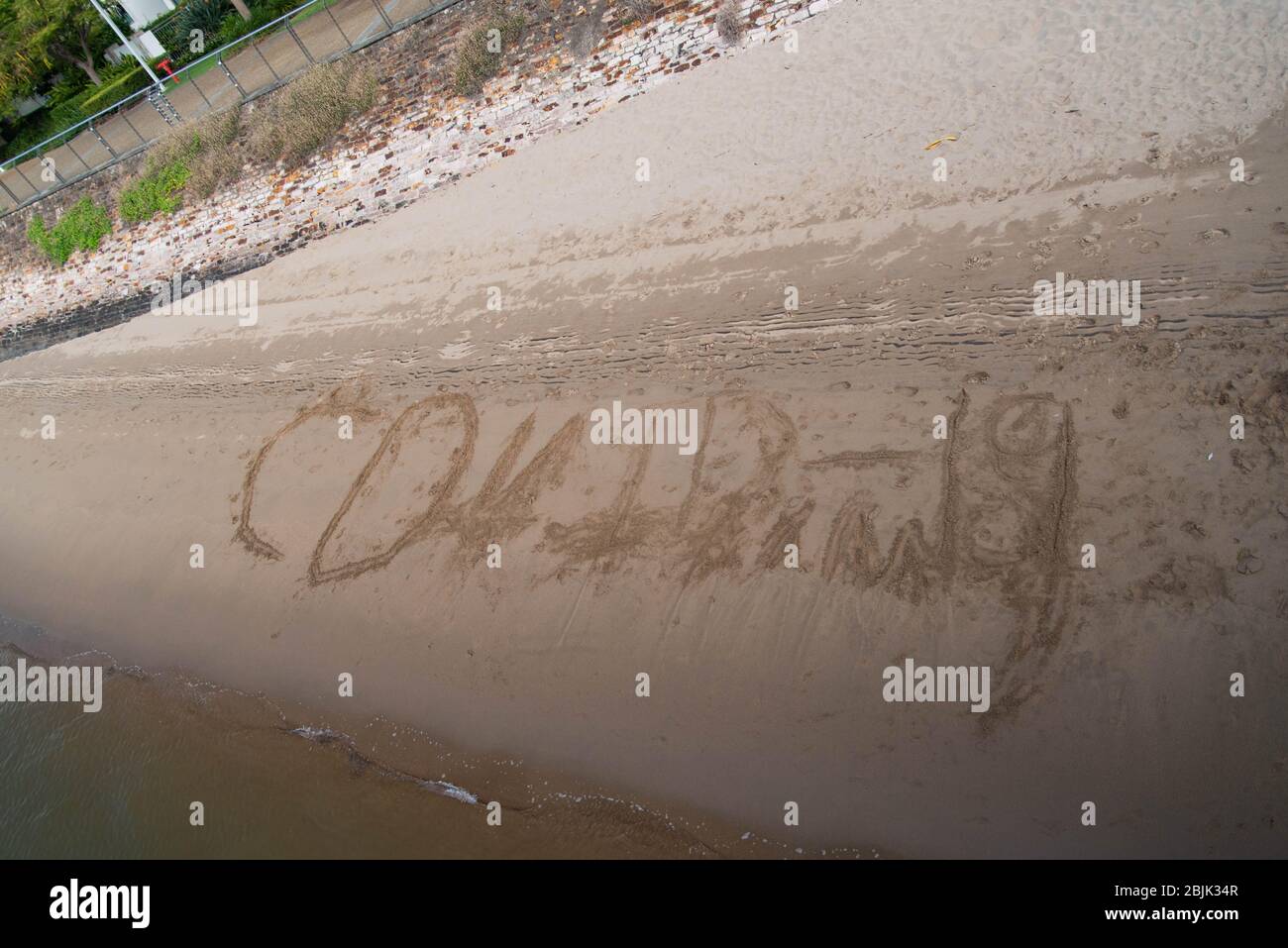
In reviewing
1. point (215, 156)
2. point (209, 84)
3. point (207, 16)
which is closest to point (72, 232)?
point (209, 84)

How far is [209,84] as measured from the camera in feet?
56.1

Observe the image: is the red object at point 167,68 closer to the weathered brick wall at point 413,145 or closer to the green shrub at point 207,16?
the green shrub at point 207,16

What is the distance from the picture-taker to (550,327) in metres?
9.21

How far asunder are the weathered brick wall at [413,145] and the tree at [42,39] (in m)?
9.93

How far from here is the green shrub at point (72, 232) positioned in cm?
1661

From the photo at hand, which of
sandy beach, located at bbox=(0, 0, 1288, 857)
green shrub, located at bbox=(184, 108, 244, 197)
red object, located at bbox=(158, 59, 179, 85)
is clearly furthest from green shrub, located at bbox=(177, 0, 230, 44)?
sandy beach, located at bbox=(0, 0, 1288, 857)

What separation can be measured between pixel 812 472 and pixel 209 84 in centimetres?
1860

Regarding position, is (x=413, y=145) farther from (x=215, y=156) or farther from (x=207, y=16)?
(x=207, y=16)

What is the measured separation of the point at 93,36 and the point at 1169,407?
29.5 meters

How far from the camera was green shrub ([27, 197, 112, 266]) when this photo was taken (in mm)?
16609

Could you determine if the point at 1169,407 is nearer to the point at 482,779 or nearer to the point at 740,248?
the point at 740,248

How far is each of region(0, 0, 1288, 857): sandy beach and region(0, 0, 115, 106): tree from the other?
17.9 metres

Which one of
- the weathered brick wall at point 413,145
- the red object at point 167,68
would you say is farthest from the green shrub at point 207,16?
the weathered brick wall at point 413,145
